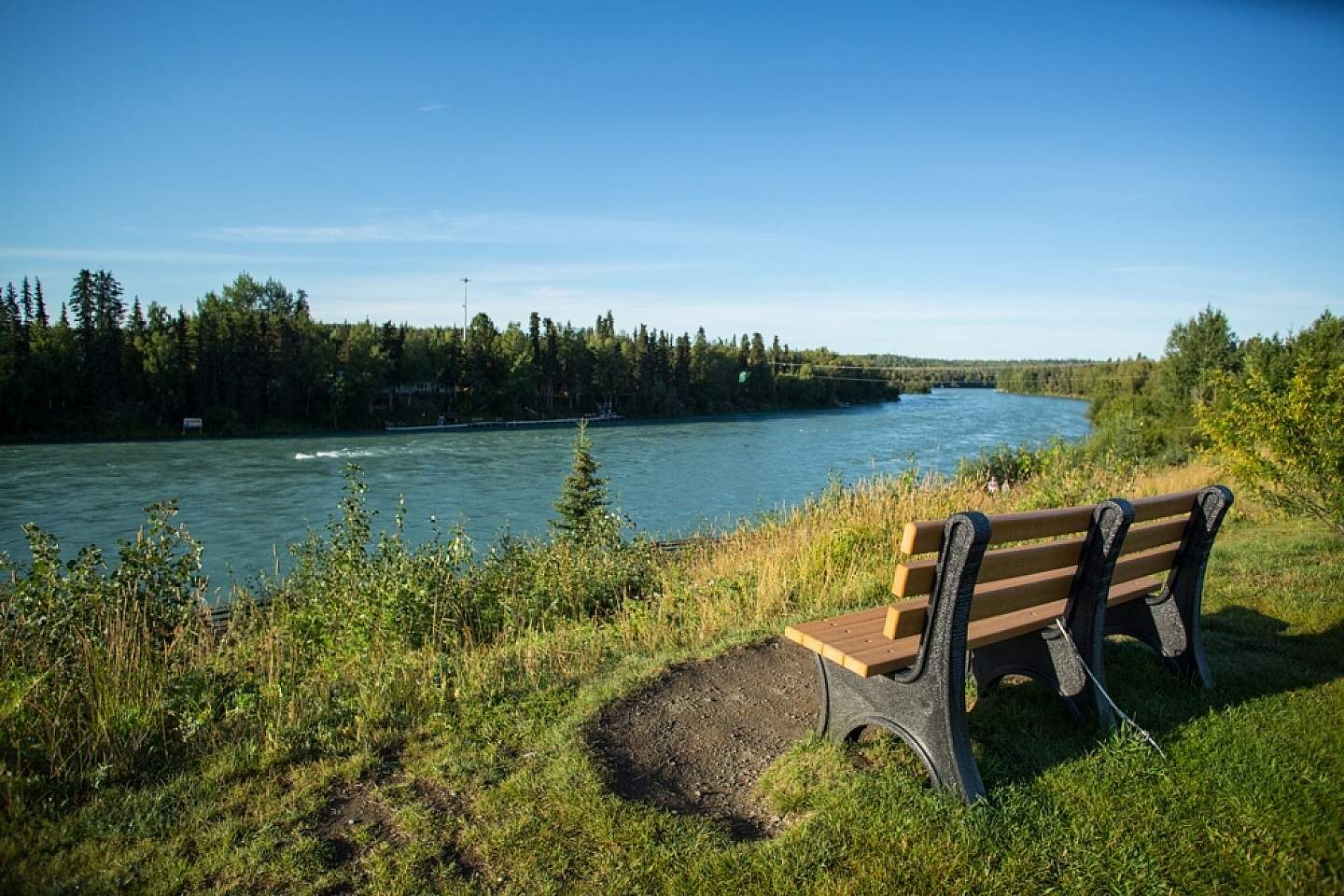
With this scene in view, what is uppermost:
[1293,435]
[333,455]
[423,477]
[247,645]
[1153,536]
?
[1293,435]

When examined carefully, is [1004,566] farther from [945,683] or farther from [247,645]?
[247,645]

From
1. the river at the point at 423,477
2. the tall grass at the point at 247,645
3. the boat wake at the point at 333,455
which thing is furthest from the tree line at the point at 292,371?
the tall grass at the point at 247,645

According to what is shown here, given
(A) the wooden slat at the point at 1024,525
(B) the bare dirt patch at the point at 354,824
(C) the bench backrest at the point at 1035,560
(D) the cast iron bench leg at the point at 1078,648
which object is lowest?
(B) the bare dirt patch at the point at 354,824

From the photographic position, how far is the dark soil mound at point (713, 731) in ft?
11.3

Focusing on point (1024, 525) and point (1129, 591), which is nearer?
point (1024, 525)

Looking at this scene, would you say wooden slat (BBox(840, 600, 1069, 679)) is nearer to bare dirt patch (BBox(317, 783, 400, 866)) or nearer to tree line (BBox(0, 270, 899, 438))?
bare dirt patch (BBox(317, 783, 400, 866))

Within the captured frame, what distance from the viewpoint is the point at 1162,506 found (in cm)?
A: 408

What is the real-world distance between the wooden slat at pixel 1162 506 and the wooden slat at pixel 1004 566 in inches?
16.8

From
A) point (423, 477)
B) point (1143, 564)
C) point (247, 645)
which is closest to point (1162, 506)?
point (1143, 564)

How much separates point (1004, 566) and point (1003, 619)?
2.12 ft

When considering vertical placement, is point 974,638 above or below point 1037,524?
below

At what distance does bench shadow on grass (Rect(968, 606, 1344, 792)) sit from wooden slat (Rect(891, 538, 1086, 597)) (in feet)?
2.78

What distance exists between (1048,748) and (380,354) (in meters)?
72.0

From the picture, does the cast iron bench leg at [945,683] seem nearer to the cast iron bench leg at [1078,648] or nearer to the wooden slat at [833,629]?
the wooden slat at [833,629]
